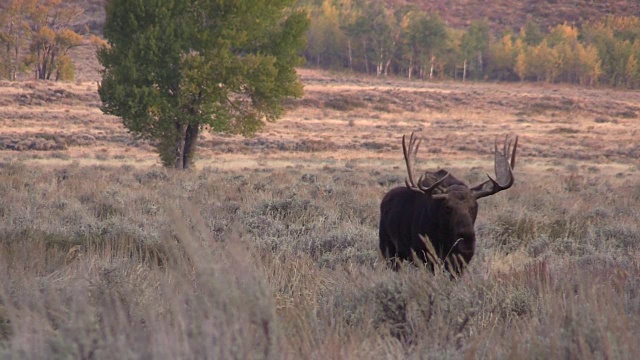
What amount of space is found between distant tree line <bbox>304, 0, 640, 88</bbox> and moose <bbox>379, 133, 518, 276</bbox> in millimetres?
93312

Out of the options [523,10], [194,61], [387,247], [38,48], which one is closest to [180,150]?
[194,61]

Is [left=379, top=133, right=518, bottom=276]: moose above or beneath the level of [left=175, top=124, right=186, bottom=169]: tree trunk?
above

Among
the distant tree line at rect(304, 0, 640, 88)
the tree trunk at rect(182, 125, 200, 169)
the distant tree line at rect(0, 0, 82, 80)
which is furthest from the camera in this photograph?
the distant tree line at rect(304, 0, 640, 88)

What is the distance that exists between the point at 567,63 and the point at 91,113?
7154 centimetres

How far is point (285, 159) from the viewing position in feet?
106

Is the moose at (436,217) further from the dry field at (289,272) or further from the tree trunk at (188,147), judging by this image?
the tree trunk at (188,147)

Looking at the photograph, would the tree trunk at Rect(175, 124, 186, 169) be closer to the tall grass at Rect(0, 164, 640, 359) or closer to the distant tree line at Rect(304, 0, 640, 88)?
the tall grass at Rect(0, 164, 640, 359)

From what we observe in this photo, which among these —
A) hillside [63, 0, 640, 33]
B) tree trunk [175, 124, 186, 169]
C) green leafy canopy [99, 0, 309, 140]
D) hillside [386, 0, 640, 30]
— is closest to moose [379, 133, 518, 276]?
green leafy canopy [99, 0, 309, 140]

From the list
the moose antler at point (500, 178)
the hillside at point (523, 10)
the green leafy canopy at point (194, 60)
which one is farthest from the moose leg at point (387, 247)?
the hillside at point (523, 10)

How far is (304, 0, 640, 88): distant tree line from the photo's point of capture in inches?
3991

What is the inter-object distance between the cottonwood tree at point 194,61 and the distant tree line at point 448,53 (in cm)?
7988

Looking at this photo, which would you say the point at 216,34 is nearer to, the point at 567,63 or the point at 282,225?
the point at 282,225

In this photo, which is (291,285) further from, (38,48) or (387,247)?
(38,48)

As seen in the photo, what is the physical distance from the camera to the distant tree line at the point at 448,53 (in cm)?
10138
